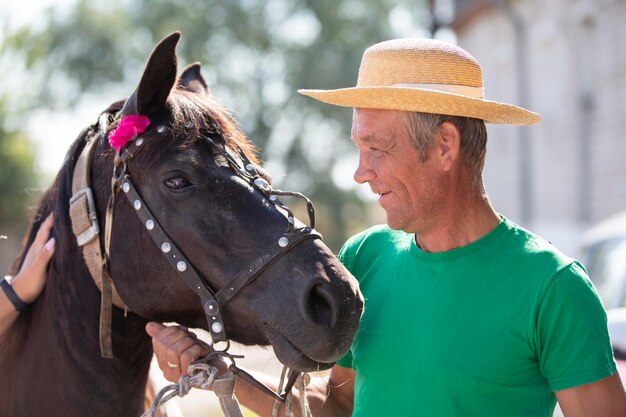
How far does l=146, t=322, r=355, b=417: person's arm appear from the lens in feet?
7.45

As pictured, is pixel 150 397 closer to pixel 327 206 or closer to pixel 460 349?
pixel 460 349

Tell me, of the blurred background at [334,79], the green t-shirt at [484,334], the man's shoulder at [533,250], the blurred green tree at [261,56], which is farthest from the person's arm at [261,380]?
the blurred green tree at [261,56]

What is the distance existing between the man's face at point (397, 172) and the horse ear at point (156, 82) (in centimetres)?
64

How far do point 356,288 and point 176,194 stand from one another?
0.63m

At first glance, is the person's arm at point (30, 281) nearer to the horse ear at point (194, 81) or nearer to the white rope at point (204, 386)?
the white rope at point (204, 386)

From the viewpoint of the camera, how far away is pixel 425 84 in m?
2.21

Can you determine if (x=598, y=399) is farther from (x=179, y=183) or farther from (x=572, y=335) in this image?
(x=179, y=183)

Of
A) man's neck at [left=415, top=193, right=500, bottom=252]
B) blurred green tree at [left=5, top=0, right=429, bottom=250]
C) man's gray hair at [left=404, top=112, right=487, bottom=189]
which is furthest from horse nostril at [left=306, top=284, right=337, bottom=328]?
blurred green tree at [left=5, top=0, right=429, bottom=250]

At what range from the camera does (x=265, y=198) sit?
2.37 meters

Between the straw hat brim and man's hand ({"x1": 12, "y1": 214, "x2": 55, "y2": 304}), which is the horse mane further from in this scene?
the straw hat brim

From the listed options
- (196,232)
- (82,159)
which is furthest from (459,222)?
(82,159)

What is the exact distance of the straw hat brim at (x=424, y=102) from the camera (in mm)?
2164

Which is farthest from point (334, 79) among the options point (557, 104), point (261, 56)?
point (557, 104)

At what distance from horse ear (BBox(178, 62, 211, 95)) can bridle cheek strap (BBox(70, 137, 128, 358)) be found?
0.56 metres
